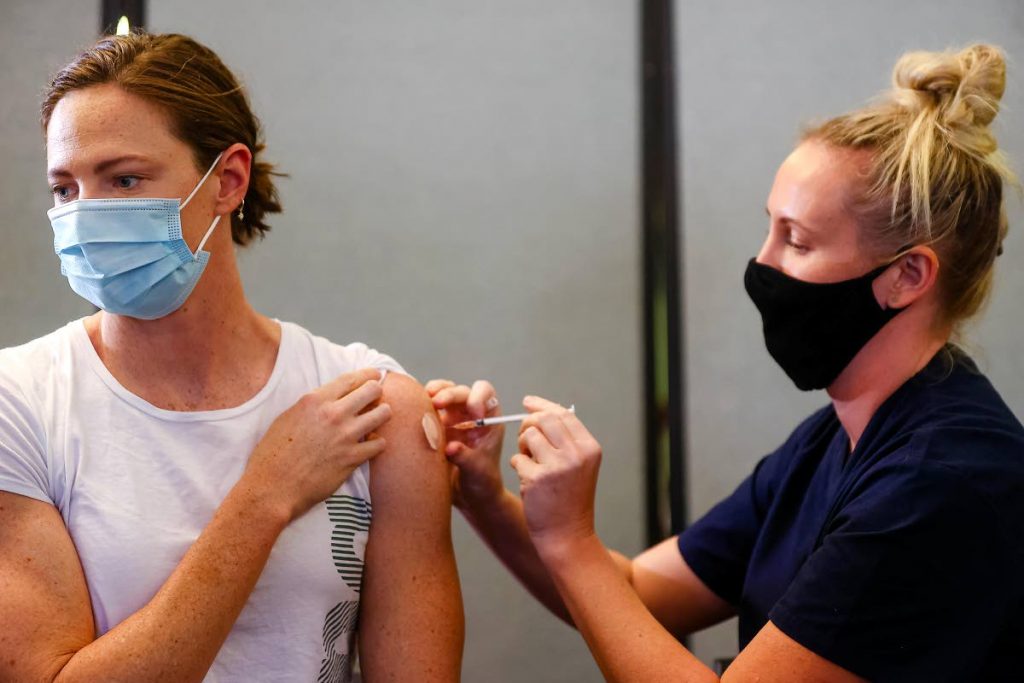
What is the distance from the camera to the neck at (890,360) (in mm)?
1494

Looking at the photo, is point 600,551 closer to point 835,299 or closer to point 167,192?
point 835,299

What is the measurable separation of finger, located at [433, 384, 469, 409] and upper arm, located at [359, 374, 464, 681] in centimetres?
8

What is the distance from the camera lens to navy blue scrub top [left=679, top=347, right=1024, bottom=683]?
1275 mm

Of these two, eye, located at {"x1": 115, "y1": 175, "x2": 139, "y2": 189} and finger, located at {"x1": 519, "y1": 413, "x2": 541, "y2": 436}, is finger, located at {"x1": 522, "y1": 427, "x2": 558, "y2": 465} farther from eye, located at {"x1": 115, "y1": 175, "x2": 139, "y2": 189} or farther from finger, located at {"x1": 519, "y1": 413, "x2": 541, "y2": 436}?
eye, located at {"x1": 115, "y1": 175, "x2": 139, "y2": 189}

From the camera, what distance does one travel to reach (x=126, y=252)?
131cm

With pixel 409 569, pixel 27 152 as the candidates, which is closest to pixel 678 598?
pixel 409 569

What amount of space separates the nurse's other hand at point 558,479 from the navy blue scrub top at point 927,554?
32cm

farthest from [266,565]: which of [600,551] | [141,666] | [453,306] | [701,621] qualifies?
[453,306]

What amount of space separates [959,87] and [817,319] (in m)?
0.42

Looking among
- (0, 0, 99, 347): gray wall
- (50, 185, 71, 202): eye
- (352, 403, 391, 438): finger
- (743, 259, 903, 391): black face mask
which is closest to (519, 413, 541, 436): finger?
Answer: (352, 403, 391, 438): finger

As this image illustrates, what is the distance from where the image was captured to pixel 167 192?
134 cm

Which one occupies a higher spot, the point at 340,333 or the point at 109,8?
the point at 109,8

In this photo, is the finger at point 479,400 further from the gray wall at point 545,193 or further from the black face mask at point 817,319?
the gray wall at point 545,193

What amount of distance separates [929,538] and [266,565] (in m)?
0.87
